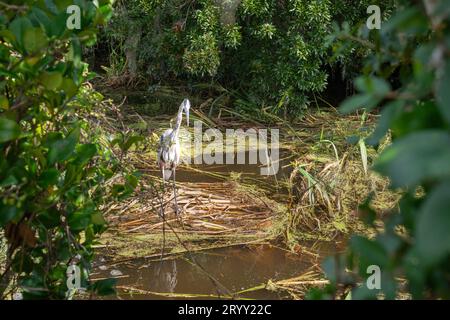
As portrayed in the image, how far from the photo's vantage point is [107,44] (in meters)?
6.86

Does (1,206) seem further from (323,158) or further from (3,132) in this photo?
(323,158)

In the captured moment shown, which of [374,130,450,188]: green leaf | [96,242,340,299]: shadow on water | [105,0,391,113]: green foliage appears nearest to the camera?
[374,130,450,188]: green leaf

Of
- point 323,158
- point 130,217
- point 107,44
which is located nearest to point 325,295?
point 130,217

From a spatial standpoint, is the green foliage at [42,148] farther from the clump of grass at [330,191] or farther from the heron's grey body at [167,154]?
the heron's grey body at [167,154]

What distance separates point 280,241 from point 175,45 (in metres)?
2.67

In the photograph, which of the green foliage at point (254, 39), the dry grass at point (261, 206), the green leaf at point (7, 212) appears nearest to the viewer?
the green leaf at point (7, 212)

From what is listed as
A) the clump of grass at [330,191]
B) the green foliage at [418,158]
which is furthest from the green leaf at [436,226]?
the clump of grass at [330,191]

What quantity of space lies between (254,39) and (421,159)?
4.64m

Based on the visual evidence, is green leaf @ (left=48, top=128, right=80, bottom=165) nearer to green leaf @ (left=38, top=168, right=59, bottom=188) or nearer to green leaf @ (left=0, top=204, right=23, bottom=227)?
green leaf @ (left=38, top=168, right=59, bottom=188)

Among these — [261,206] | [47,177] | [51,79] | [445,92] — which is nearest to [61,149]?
[47,177]

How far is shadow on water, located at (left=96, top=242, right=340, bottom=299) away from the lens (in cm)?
254

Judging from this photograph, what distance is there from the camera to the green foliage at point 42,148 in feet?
3.55

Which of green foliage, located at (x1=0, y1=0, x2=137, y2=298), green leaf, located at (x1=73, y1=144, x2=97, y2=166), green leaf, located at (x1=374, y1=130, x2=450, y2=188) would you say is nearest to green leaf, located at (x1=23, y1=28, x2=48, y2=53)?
green foliage, located at (x1=0, y1=0, x2=137, y2=298)

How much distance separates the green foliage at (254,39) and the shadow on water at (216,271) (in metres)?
2.04
